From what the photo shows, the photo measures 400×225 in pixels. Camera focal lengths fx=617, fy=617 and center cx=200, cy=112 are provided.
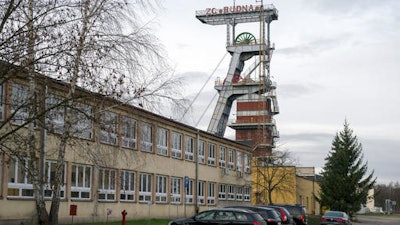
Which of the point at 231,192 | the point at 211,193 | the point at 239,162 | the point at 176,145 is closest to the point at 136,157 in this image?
the point at 176,145

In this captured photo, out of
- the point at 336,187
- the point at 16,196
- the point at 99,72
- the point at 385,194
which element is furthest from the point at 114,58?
the point at 385,194

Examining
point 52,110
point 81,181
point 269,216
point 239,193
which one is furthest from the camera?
point 239,193

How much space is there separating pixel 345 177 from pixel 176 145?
2831 cm

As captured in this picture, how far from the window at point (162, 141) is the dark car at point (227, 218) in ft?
57.0

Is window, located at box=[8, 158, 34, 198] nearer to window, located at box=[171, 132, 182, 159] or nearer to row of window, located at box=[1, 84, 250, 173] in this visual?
row of window, located at box=[1, 84, 250, 173]

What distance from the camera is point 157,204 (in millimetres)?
41688

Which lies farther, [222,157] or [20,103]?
[222,157]

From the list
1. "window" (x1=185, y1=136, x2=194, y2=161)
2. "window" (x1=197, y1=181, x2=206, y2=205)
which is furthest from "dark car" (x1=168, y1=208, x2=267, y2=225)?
"window" (x1=197, y1=181, x2=206, y2=205)

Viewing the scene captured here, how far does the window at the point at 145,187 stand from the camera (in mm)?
39562

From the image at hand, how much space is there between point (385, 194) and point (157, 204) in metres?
142

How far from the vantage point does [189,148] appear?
47.8m

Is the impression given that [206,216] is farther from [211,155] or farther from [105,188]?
[211,155]

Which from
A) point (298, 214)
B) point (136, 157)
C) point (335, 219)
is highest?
point (136, 157)

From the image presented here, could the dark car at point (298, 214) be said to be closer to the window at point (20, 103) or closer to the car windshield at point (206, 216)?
the car windshield at point (206, 216)
